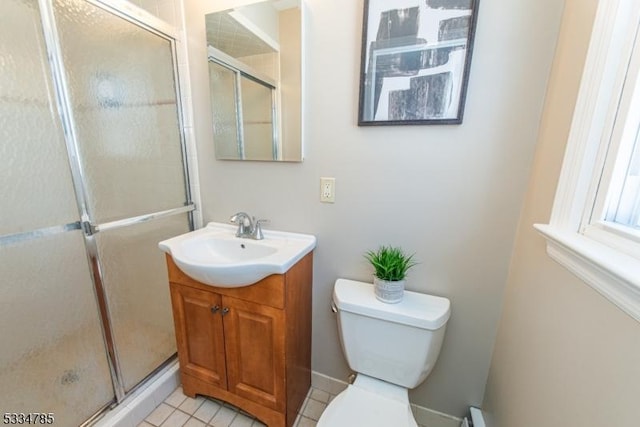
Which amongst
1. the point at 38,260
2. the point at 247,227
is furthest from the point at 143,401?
the point at 247,227

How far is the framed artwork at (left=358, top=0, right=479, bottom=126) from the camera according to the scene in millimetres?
896

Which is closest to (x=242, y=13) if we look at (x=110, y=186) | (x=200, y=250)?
(x=110, y=186)

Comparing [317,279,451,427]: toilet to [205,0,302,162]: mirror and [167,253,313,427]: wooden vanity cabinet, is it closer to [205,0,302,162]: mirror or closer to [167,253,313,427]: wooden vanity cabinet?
[167,253,313,427]: wooden vanity cabinet

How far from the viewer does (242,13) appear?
3.84 ft

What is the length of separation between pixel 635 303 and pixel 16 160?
5.90 ft

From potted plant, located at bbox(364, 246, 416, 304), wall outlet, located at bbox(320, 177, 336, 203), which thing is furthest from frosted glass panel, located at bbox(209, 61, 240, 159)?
potted plant, located at bbox(364, 246, 416, 304)

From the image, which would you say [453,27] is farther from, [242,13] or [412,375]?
[412,375]

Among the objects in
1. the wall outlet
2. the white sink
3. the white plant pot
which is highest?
the wall outlet

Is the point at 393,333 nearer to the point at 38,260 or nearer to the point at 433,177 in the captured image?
the point at 433,177

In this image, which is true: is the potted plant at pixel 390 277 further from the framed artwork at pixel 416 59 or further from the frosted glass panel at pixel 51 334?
the frosted glass panel at pixel 51 334

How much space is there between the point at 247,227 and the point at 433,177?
3.00ft

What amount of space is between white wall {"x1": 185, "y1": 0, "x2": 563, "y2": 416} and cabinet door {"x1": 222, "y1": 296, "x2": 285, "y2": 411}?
32 centimetres

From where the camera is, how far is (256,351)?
111cm

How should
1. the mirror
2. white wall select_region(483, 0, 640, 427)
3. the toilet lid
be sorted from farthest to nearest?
the mirror
the toilet lid
white wall select_region(483, 0, 640, 427)
